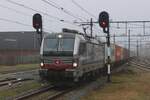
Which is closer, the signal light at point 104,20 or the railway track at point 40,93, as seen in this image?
the railway track at point 40,93

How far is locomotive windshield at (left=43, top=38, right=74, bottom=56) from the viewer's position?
20.7 m

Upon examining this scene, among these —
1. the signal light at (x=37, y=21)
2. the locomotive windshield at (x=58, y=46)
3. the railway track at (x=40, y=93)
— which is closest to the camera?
the railway track at (x=40, y=93)

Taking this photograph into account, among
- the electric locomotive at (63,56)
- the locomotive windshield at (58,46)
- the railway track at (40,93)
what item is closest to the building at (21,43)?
the electric locomotive at (63,56)

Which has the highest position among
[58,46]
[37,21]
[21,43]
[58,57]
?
[21,43]

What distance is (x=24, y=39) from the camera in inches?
3826

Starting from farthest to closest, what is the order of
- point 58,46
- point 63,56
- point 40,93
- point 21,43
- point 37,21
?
point 21,43 → point 37,21 → point 58,46 → point 63,56 → point 40,93

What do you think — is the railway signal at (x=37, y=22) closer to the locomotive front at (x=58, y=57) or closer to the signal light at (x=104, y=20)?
the locomotive front at (x=58, y=57)

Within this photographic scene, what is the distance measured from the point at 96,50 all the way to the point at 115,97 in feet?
33.0

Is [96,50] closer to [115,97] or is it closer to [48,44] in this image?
[48,44]

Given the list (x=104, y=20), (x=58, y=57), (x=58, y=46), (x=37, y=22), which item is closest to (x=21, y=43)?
(x=37, y=22)

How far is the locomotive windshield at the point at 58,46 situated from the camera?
20719 millimetres

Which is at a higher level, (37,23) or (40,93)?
(37,23)

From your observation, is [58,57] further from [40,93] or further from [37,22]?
[37,22]

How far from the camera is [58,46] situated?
21.1 m
